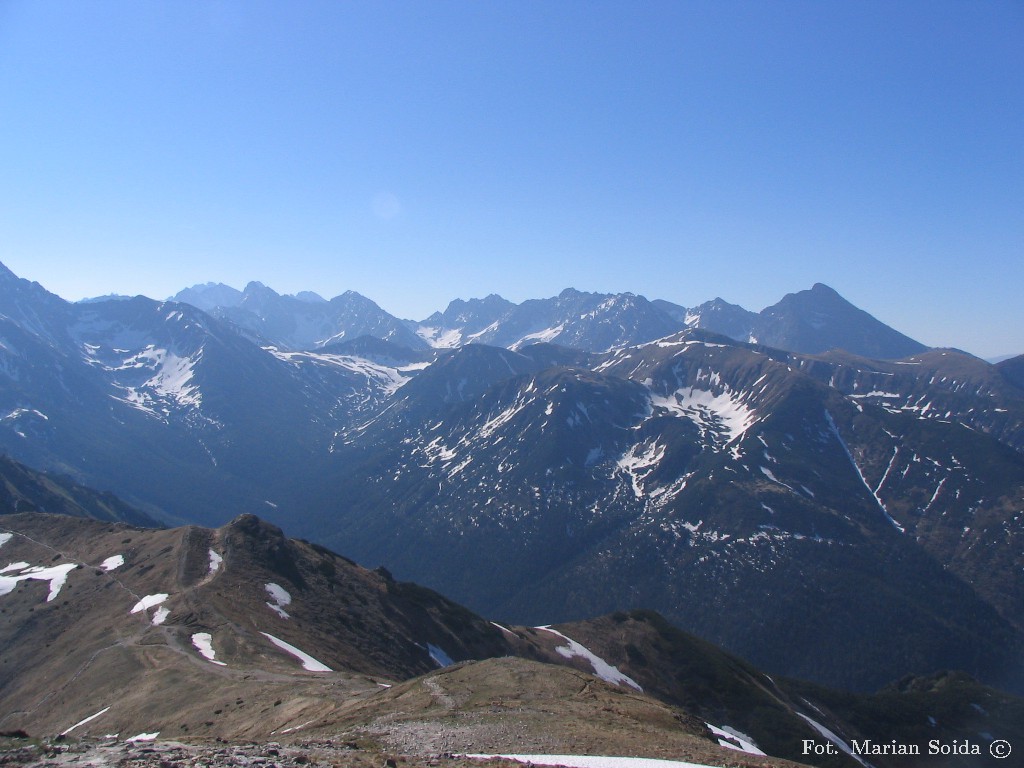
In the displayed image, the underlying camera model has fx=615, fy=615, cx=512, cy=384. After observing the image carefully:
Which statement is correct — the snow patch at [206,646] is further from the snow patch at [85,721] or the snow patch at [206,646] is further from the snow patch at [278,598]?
the snow patch at [278,598]

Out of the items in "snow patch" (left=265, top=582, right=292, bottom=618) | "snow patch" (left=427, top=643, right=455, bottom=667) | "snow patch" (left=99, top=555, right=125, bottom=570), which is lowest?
"snow patch" (left=427, top=643, right=455, bottom=667)

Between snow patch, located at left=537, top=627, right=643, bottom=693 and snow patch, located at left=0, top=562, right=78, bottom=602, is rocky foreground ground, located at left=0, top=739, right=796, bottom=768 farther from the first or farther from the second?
snow patch, located at left=0, top=562, right=78, bottom=602

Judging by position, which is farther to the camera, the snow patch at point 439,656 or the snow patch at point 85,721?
the snow patch at point 439,656

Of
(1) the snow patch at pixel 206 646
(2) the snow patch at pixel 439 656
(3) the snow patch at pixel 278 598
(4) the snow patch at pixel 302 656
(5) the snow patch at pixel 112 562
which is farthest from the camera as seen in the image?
(5) the snow patch at pixel 112 562

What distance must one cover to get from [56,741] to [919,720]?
156667 mm

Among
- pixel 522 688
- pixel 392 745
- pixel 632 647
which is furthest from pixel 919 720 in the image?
pixel 392 745

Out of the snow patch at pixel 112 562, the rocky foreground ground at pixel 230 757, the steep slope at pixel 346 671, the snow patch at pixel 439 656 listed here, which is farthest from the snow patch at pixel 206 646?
the snow patch at pixel 112 562

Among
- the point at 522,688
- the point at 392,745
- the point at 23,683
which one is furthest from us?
the point at 23,683

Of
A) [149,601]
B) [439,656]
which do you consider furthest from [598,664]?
[149,601]

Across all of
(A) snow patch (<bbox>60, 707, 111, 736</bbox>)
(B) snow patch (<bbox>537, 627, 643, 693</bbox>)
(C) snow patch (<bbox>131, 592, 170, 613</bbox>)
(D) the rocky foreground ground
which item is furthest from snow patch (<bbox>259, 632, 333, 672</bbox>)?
(B) snow patch (<bbox>537, 627, 643, 693</bbox>)

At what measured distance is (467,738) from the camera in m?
39.9

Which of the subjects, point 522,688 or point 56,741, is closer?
point 56,741

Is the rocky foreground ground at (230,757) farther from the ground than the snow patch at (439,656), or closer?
farther from the ground

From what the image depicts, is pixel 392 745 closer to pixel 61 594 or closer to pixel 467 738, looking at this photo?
pixel 467 738
